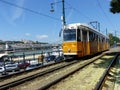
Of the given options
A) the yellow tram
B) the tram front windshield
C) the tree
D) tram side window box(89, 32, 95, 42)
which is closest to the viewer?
the tree

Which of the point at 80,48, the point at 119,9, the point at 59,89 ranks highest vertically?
the point at 119,9

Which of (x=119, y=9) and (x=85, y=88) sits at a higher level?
(x=119, y=9)

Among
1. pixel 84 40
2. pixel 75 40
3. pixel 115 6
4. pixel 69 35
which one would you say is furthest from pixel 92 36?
pixel 115 6

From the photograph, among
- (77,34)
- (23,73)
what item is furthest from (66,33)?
(23,73)

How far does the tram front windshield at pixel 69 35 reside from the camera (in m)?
25.4

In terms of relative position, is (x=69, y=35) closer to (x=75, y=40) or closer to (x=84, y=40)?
(x=75, y=40)

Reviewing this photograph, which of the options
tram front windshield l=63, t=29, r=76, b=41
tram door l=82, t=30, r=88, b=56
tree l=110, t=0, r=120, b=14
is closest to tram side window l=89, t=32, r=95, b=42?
tram door l=82, t=30, r=88, b=56

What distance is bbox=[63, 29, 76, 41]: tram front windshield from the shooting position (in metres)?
25.4

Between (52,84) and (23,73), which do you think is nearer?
(52,84)

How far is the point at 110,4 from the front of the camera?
73.0ft

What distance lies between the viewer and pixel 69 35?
2581cm

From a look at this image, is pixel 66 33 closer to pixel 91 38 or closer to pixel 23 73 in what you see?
pixel 91 38

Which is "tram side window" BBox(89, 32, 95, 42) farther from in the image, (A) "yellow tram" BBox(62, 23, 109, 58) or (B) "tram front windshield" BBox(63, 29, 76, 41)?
(B) "tram front windshield" BBox(63, 29, 76, 41)

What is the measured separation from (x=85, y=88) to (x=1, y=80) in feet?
16.4
